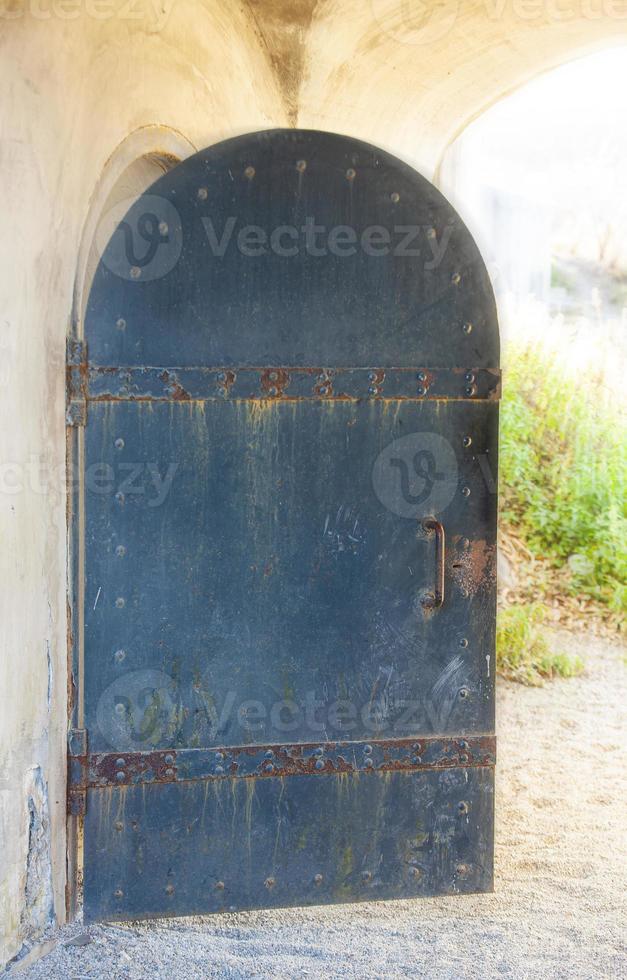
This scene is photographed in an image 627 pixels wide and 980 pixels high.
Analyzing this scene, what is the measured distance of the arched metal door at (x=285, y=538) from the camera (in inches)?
96.3

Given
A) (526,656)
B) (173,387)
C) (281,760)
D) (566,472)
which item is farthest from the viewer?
(566,472)

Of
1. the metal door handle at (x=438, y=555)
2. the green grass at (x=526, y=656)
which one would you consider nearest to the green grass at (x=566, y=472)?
the green grass at (x=526, y=656)

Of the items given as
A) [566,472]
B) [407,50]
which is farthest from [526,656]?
[407,50]

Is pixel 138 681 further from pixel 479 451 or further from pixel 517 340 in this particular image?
pixel 517 340

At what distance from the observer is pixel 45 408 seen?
2328 mm

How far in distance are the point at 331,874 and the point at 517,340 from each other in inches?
250

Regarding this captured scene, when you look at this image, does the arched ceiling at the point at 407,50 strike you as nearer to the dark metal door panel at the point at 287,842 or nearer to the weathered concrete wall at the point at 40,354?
the weathered concrete wall at the point at 40,354

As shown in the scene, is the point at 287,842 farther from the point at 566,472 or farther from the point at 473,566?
the point at 566,472

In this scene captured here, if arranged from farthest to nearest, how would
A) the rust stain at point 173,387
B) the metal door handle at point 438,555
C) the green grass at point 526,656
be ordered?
the green grass at point 526,656 → the metal door handle at point 438,555 → the rust stain at point 173,387

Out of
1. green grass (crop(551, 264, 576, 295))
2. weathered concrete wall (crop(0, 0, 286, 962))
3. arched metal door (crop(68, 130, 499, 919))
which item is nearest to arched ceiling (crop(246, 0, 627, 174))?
weathered concrete wall (crop(0, 0, 286, 962))

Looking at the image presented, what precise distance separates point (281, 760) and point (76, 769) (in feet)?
1.80

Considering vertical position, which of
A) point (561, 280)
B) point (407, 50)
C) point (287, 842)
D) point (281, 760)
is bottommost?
point (287, 842)

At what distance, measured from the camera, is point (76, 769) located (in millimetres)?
2453

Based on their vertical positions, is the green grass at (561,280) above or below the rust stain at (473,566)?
above
